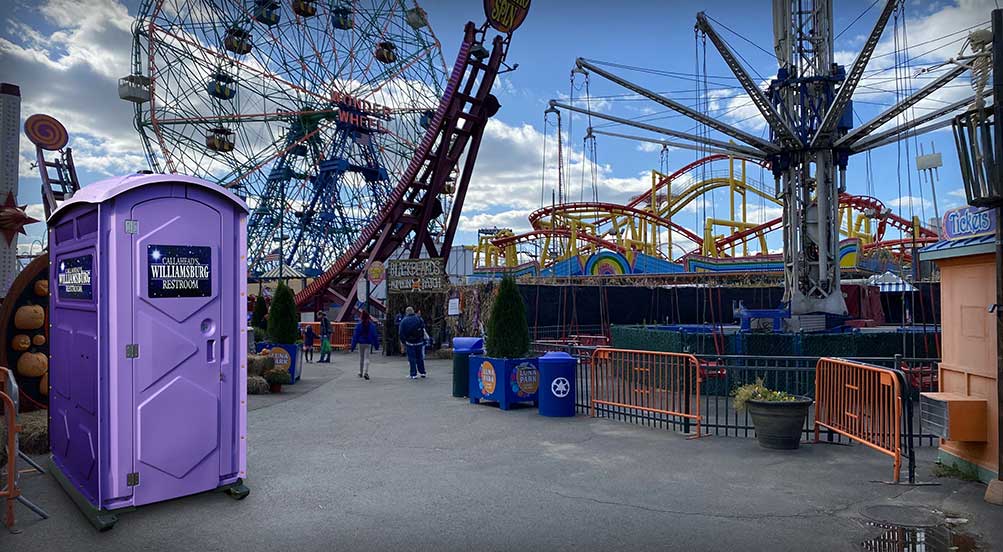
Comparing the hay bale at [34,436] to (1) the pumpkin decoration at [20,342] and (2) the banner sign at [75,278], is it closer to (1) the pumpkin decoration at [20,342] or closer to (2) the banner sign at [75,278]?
(1) the pumpkin decoration at [20,342]

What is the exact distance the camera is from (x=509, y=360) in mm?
11727

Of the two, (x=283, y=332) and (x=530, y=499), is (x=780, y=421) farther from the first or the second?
(x=283, y=332)

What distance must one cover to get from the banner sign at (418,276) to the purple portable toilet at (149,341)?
1749 centimetres

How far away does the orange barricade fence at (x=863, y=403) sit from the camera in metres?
7.27

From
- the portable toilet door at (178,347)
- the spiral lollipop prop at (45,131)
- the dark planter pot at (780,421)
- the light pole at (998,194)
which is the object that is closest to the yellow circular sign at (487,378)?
the dark planter pot at (780,421)

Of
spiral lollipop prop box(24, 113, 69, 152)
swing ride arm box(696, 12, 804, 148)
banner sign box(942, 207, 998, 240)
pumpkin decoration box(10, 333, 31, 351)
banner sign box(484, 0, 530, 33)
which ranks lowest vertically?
pumpkin decoration box(10, 333, 31, 351)

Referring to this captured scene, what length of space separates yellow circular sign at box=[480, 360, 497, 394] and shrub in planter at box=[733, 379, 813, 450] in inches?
180

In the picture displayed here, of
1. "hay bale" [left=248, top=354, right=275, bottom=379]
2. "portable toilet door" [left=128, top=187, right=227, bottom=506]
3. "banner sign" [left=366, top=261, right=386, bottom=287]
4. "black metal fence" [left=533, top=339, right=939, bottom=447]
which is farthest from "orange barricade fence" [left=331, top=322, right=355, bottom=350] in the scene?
"portable toilet door" [left=128, top=187, right=227, bottom=506]

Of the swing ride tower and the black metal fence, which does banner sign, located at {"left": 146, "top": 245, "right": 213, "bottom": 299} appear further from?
the swing ride tower

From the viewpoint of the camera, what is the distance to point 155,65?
Result: 46.9 metres

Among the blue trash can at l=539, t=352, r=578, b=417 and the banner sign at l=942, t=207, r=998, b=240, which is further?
the blue trash can at l=539, t=352, r=578, b=417

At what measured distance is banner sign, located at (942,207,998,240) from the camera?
6.88 metres

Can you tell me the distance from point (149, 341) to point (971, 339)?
27.9 ft

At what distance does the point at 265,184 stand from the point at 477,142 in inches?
1309
